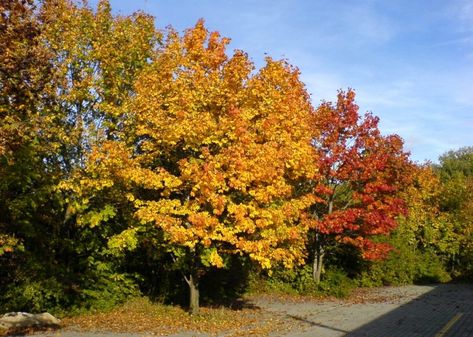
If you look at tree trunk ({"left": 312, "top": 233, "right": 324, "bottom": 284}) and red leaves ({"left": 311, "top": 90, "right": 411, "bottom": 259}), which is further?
tree trunk ({"left": 312, "top": 233, "right": 324, "bottom": 284})

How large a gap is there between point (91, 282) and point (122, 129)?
5.35 meters

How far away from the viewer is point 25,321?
1380 cm

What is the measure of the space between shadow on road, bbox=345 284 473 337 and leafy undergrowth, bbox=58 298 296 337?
100 inches

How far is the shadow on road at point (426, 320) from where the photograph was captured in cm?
1276

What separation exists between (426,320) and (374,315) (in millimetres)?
1716

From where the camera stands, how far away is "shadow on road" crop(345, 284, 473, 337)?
12758mm

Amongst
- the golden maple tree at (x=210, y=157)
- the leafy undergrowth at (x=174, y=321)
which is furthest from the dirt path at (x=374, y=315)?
the golden maple tree at (x=210, y=157)

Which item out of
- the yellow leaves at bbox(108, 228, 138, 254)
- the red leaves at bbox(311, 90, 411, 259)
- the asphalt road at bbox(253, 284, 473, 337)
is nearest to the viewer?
the asphalt road at bbox(253, 284, 473, 337)

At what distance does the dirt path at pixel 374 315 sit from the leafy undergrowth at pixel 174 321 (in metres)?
0.46

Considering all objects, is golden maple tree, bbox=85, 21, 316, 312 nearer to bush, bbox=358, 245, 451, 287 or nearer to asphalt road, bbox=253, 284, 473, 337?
asphalt road, bbox=253, 284, 473, 337

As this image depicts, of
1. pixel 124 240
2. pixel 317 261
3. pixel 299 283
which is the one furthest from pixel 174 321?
pixel 317 261

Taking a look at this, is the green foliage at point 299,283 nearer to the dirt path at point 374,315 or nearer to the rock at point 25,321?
the dirt path at point 374,315

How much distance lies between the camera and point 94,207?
53.8ft

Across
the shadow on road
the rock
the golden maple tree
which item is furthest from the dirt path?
the golden maple tree
